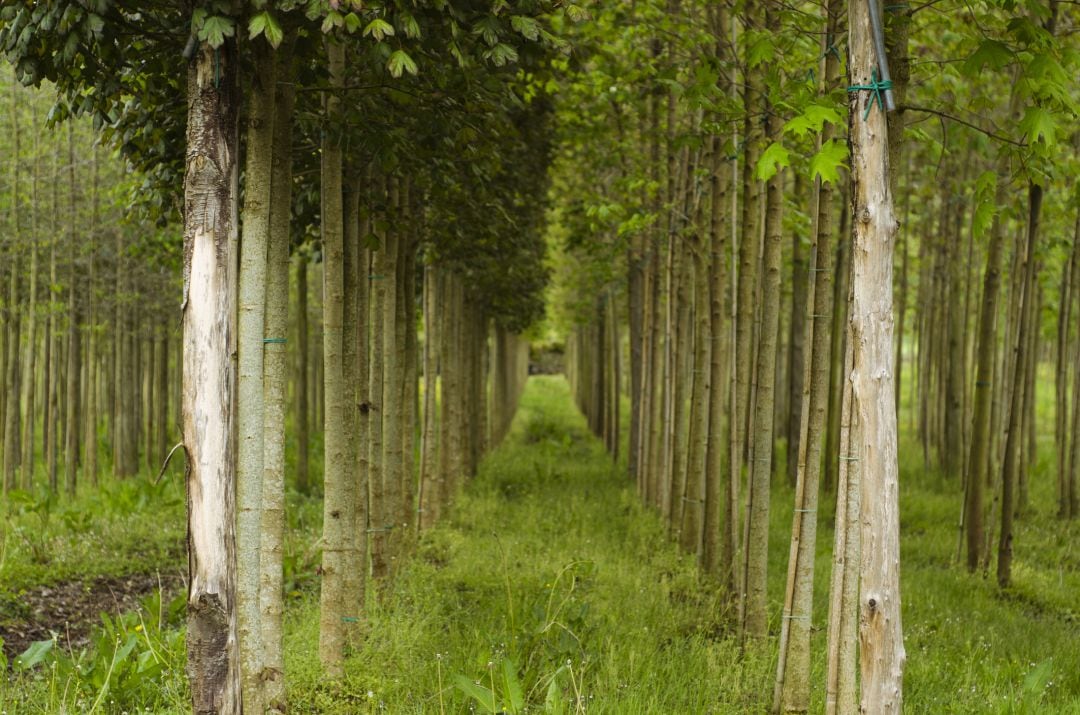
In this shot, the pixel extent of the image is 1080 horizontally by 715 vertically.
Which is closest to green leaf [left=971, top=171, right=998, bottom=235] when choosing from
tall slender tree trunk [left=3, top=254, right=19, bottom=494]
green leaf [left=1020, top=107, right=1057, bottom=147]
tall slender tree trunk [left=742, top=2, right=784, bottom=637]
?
green leaf [left=1020, top=107, right=1057, bottom=147]

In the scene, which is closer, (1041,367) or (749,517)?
(749,517)

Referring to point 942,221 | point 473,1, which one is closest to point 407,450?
point 473,1

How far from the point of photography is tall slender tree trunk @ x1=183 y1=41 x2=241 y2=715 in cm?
389

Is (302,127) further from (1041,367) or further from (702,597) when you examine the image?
(1041,367)

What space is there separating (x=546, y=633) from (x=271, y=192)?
3250 millimetres

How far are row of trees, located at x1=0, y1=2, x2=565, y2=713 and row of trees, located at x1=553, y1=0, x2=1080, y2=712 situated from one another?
53.9 inches

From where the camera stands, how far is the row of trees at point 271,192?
3920mm

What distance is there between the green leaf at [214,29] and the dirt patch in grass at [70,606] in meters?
4.67

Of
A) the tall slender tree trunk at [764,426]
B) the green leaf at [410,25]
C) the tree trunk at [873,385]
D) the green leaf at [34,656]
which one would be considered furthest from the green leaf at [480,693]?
the green leaf at [410,25]

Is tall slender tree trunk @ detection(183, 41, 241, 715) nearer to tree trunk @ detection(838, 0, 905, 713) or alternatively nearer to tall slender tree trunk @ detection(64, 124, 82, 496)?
tree trunk @ detection(838, 0, 905, 713)

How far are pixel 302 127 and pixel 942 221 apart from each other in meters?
12.6

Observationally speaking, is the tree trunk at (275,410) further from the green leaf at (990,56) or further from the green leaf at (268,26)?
the green leaf at (990,56)

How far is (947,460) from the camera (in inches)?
575

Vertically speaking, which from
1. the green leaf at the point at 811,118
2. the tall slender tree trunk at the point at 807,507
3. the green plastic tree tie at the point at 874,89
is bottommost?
the tall slender tree trunk at the point at 807,507
